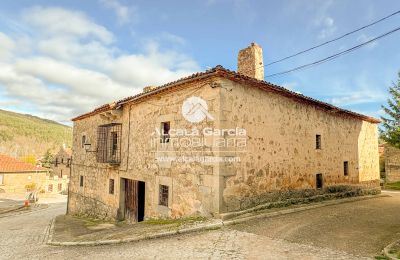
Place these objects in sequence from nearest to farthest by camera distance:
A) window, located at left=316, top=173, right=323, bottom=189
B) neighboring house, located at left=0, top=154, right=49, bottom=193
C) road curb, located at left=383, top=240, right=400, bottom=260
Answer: road curb, located at left=383, top=240, right=400, bottom=260
window, located at left=316, top=173, right=323, bottom=189
neighboring house, located at left=0, top=154, right=49, bottom=193

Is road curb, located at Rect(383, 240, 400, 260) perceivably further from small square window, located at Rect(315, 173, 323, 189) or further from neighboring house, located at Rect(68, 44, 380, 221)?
small square window, located at Rect(315, 173, 323, 189)

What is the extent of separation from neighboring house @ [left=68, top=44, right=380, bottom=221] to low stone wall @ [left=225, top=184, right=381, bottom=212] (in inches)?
1.9

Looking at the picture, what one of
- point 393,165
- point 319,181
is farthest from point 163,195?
point 393,165

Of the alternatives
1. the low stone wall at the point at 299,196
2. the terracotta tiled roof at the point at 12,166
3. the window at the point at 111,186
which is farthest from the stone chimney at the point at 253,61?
the terracotta tiled roof at the point at 12,166

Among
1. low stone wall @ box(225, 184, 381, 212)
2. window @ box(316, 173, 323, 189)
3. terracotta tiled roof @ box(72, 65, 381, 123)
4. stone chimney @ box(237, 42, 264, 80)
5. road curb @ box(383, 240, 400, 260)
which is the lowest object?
road curb @ box(383, 240, 400, 260)

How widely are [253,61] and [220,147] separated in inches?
236

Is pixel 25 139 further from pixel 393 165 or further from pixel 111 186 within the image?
pixel 393 165

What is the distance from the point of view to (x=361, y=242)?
5.65 metres

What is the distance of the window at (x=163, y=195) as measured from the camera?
29.9 ft

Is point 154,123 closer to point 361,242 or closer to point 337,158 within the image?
point 361,242

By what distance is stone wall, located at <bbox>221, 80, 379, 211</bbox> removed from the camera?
25.5 feet

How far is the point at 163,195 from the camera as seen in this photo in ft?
30.3

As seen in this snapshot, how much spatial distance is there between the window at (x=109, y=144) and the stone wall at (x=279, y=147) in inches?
243

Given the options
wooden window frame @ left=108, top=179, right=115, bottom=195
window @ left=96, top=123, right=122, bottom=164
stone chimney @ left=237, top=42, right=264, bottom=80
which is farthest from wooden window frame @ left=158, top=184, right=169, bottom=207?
stone chimney @ left=237, top=42, right=264, bottom=80
